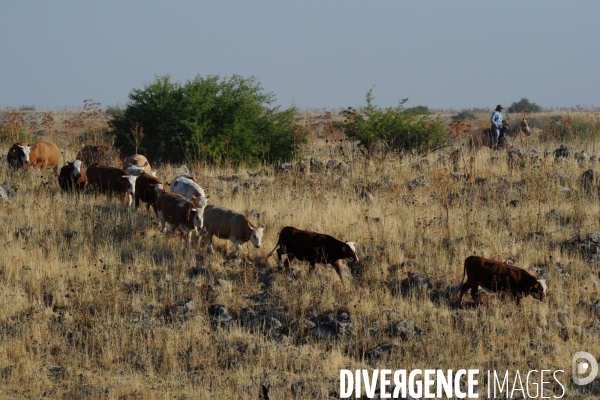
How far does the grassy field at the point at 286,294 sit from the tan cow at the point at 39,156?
7.10 ft

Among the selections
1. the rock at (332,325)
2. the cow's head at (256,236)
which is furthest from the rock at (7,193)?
the rock at (332,325)

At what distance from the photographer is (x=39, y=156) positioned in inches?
878

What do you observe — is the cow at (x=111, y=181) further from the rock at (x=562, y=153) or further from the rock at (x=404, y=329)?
the rock at (x=562, y=153)

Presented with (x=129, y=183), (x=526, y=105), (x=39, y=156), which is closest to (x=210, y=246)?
(x=129, y=183)

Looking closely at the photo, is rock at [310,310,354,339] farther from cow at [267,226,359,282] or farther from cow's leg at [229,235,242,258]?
cow's leg at [229,235,242,258]

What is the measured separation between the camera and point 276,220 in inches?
661

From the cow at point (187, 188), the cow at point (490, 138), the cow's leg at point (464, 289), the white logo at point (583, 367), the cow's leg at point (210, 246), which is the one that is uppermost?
the cow at point (490, 138)

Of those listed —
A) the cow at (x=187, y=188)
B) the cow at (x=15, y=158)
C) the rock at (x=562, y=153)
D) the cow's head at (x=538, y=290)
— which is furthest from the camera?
the rock at (x=562, y=153)

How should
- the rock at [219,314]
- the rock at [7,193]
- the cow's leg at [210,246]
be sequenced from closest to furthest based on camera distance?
the rock at [219,314]
the cow's leg at [210,246]
the rock at [7,193]

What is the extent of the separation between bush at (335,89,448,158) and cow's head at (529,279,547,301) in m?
11.5

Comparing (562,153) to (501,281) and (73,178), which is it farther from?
(73,178)

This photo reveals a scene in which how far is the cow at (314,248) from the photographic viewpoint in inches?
548

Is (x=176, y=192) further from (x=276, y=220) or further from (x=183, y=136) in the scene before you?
(x=183, y=136)

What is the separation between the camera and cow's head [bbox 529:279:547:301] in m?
13.1
